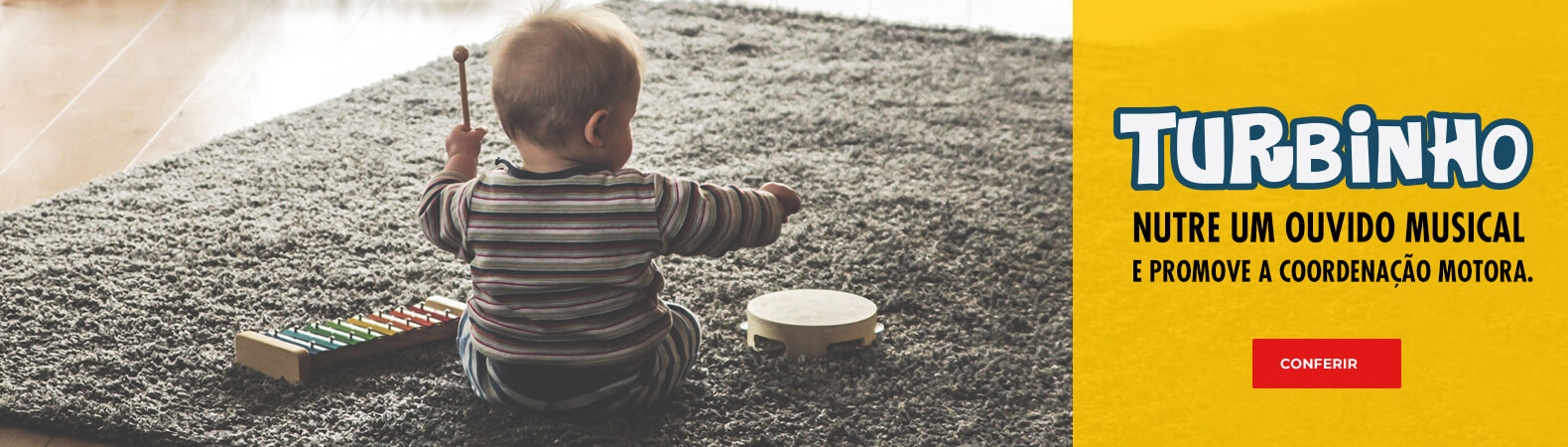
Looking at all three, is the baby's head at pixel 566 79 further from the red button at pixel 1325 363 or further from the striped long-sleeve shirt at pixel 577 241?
the red button at pixel 1325 363

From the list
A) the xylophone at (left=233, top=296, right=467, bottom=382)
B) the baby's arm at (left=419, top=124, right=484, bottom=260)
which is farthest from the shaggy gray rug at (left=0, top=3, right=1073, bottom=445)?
the baby's arm at (left=419, top=124, right=484, bottom=260)

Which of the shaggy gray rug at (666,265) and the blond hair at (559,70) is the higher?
the blond hair at (559,70)

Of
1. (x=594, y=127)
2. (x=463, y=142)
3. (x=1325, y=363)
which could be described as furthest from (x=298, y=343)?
(x=1325, y=363)

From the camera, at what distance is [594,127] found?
39.3 inches

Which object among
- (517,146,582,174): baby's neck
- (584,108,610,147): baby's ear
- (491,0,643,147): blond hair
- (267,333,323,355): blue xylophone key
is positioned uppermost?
(491,0,643,147): blond hair

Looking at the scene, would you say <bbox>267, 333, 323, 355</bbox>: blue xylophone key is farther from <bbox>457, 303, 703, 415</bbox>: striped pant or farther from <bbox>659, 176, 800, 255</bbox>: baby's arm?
<bbox>659, 176, 800, 255</bbox>: baby's arm

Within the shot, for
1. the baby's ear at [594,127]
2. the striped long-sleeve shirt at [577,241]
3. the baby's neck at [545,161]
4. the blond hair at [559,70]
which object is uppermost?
Answer: the blond hair at [559,70]

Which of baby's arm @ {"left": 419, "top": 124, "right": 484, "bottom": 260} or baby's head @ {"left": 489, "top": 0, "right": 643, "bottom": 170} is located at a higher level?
baby's head @ {"left": 489, "top": 0, "right": 643, "bottom": 170}

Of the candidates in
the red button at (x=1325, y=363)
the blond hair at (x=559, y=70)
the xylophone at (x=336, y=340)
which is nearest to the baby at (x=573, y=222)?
the blond hair at (x=559, y=70)

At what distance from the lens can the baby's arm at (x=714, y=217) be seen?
1017 mm

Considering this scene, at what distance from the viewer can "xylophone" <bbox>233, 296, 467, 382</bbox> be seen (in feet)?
3.80

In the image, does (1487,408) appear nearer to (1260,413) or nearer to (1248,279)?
(1260,413)

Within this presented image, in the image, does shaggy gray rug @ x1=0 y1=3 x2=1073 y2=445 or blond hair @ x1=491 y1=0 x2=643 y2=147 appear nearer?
blond hair @ x1=491 y1=0 x2=643 y2=147

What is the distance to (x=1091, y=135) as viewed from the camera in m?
1.88
